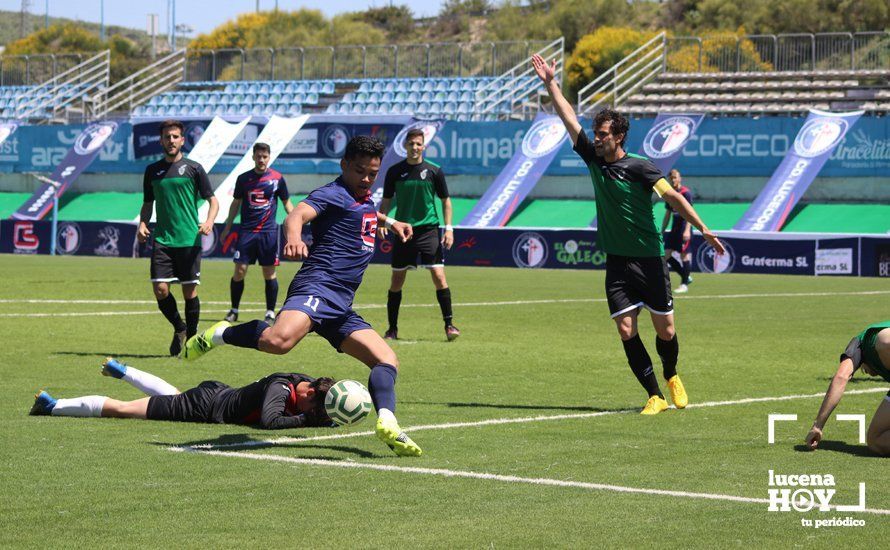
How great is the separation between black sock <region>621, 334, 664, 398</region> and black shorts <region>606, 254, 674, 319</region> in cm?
26

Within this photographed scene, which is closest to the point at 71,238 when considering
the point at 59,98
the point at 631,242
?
the point at 59,98

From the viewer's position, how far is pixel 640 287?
10.8 meters

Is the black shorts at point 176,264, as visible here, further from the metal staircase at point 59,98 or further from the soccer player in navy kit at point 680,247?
the metal staircase at point 59,98

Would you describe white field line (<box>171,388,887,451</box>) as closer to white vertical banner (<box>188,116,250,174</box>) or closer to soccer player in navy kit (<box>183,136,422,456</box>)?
soccer player in navy kit (<box>183,136,422,456</box>)

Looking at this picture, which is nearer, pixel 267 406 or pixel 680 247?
pixel 267 406

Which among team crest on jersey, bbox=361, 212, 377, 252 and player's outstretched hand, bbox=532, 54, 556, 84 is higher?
player's outstretched hand, bbox=532, 54, 556, 84

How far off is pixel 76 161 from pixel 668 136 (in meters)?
23.2

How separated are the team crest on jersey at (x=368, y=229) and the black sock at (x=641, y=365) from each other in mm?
2606

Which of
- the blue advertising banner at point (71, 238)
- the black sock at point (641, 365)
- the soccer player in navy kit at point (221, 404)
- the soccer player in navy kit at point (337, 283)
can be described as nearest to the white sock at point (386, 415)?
the soccer player in navy kit at point (337, 283)

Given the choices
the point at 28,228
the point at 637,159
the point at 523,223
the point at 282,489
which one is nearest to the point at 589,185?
the point at 523,223

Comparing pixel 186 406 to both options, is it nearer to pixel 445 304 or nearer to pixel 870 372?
pixel 870 372

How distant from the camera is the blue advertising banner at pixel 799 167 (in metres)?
39.6

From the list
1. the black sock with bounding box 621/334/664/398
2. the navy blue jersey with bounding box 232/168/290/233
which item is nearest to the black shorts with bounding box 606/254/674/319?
the black sock with bounding box 621/334/664/398

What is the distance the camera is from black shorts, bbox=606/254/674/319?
10805mm
